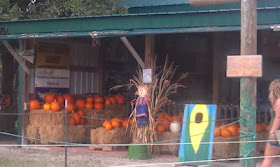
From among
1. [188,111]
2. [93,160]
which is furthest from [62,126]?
[188,111]

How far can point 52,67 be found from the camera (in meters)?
14.8

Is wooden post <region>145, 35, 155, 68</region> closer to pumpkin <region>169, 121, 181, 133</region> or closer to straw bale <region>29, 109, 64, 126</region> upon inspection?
pumpkin <region>169, 121, 181, 133</region>

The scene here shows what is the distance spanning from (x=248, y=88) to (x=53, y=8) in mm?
9559

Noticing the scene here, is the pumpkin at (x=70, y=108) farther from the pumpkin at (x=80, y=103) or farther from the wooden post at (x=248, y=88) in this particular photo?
the wooden post at (x=248, y=88)

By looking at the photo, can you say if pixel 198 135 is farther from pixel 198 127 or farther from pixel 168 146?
pixel 168 146

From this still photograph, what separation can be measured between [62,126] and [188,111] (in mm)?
4163

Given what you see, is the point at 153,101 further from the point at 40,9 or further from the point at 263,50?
the point at 40,9

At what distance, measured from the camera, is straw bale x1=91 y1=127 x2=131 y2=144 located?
1275 cm

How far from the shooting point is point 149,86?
11.5 m

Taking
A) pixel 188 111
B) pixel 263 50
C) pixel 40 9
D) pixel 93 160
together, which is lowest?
pixel 93 160

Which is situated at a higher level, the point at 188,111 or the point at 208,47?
the point at 208,47

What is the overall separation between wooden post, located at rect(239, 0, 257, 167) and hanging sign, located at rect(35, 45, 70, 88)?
7.87m

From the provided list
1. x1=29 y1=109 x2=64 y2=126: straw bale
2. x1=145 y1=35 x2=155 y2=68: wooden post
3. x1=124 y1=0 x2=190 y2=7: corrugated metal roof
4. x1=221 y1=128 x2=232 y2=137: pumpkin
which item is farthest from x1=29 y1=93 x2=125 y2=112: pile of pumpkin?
x1=124 y1=0 x2=190 y2=7: corrugated metal roof

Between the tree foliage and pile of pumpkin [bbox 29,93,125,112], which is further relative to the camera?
the tree foliage
